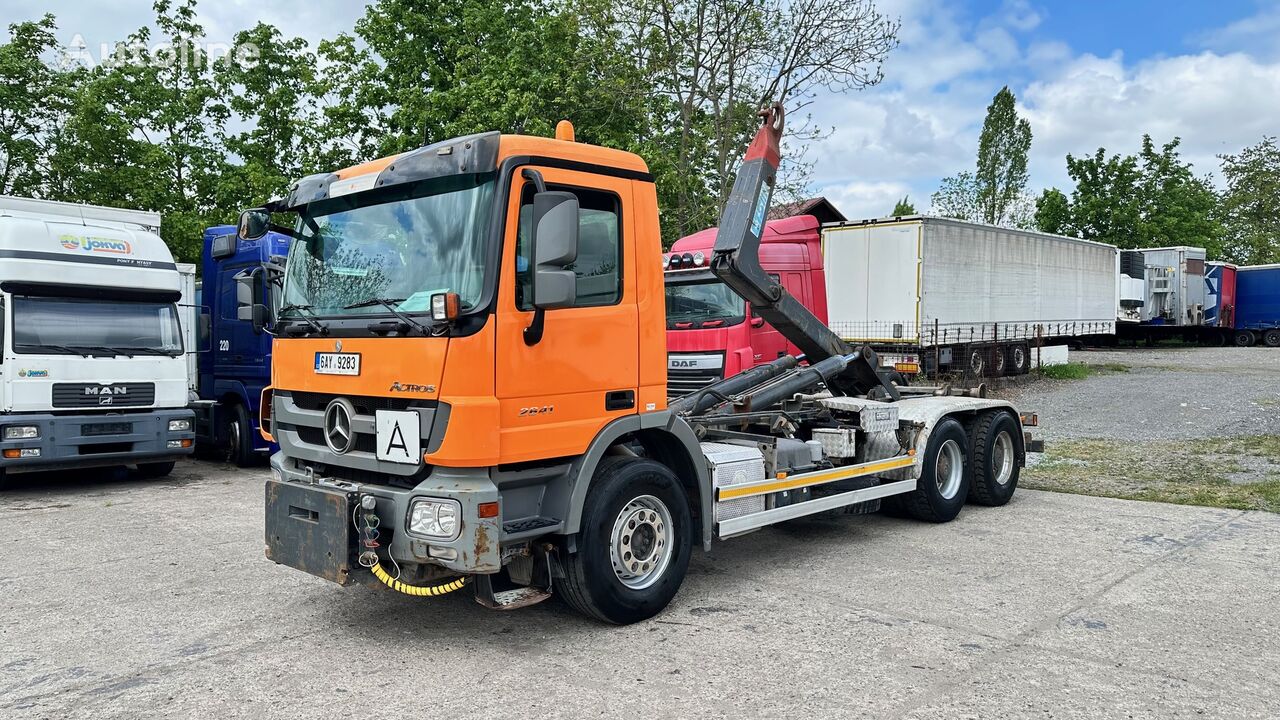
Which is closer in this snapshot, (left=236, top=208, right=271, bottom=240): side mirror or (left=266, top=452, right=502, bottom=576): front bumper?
(left=266, top=452, right=502, bottom=576): front bumper

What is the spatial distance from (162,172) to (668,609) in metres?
19.6

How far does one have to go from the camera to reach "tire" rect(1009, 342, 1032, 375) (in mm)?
22438

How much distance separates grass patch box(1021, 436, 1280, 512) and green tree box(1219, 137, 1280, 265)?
1879 inches

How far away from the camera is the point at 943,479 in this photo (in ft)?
27.3

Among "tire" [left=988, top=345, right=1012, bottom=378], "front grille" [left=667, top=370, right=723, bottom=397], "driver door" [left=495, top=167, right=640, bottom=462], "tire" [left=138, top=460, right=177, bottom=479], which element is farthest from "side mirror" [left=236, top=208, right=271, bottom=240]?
"tire" [left=988, top=345, right=1012, bottom=378]

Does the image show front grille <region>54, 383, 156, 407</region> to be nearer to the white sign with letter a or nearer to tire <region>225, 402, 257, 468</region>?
tire <region>225, 402, 257, 468</region>

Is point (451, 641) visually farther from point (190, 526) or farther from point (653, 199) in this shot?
point (190, 526)

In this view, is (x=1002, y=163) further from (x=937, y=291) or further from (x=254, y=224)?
(x=254, y=224)

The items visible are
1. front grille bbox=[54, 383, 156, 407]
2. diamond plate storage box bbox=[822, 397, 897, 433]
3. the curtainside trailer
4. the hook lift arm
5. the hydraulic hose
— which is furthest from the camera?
the curtainside trailer

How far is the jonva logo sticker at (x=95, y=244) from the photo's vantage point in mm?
10266

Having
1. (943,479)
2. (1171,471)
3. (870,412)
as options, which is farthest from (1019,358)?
(870,412)

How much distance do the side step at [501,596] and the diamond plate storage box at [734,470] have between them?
4.99 feet

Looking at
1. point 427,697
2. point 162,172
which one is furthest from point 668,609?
point 162,172

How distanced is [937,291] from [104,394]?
1490 centimetres
